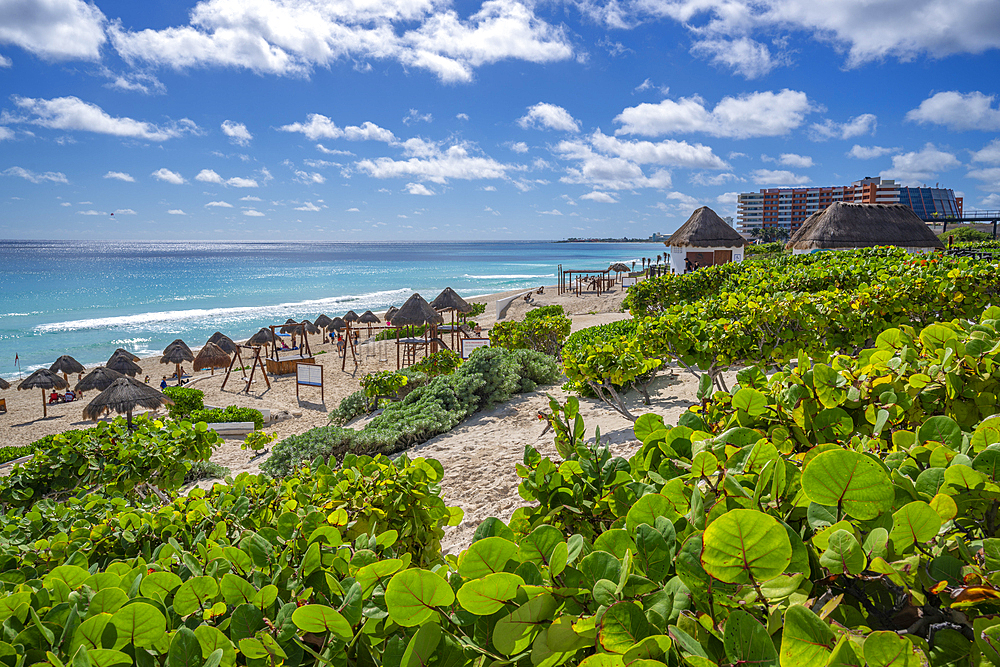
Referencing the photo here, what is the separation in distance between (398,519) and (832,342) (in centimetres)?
440

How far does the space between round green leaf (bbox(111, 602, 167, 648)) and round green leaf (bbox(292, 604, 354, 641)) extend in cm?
30

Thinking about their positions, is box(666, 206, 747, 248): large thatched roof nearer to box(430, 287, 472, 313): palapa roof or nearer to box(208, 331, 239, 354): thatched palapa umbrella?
box(430, 287, 472, 313): palapa roof

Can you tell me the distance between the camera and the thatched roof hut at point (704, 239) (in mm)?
24578

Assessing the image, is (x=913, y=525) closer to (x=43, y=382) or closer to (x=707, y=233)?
(x=43, y=382)

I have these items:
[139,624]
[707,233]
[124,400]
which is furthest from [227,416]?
[707,233]

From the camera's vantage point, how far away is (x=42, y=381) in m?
15.9

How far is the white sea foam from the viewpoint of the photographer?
109ft

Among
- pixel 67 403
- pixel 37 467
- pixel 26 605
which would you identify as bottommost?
pixel 67 403

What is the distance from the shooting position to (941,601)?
2.03 ft

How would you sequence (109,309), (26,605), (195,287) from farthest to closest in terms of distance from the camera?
(195,287) → (109,309) → (26,605)

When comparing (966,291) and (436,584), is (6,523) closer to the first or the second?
(436,584)

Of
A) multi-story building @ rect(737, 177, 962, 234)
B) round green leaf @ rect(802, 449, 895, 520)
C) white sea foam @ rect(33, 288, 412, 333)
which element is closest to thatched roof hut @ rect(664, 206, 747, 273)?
white sea foam @ rect(33, 288, 412, 333)

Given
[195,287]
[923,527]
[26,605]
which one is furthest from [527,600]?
[195,287]

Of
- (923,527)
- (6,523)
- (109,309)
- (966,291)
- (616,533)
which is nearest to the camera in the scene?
(923,527)
